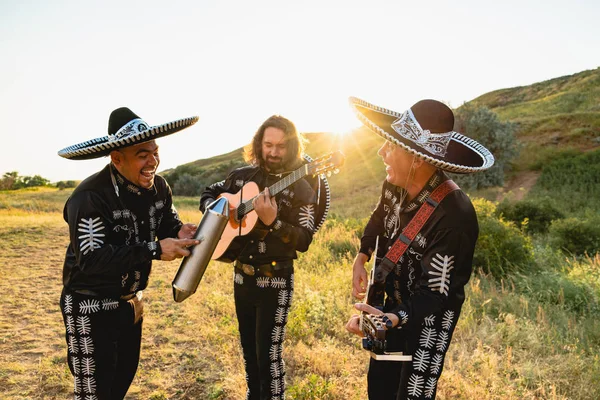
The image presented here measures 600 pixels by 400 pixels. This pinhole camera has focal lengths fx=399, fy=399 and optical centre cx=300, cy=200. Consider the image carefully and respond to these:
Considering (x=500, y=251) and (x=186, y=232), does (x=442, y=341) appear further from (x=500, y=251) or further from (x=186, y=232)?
(x=500, y=251)

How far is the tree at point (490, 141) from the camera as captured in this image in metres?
22.3

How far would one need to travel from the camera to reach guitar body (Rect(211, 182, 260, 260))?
336 cm

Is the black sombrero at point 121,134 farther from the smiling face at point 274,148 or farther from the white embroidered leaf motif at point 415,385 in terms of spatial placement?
the white embroidered leaf motif at point 415,385

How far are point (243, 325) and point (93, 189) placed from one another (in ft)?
5.31

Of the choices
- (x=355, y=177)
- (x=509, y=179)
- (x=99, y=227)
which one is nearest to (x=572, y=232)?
(x=99, y=227)

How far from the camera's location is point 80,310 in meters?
2.66

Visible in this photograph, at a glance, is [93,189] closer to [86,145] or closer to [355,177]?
[86,145]

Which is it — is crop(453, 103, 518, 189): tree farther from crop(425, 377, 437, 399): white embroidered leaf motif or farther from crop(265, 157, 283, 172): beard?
crop(425, 377, 437, 399): white embroidered leaf motif

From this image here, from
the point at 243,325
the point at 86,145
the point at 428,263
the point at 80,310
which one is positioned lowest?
the point at 243,325

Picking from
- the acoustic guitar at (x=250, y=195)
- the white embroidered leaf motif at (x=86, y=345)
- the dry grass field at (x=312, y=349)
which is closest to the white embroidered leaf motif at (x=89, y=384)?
the white embroidered leaf motif at (x=86, y=345)

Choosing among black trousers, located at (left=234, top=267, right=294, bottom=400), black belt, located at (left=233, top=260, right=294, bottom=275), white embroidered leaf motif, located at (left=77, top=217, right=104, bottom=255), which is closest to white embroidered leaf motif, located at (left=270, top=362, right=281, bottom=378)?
black trousers, located at (left=234, top=267, right=294, bottom=400)

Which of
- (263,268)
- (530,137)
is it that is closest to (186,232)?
(263,268)

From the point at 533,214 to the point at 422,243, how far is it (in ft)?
40.8

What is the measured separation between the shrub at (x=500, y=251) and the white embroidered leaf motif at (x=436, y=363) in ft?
19.3
